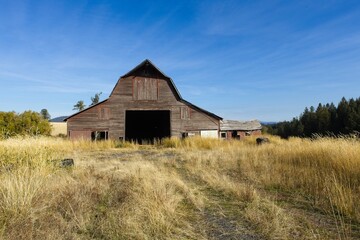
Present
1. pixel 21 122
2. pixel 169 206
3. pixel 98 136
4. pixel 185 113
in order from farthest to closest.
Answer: pixel 21 122 → pixel 185 113 → pixel 98 136 → pixel 169 206

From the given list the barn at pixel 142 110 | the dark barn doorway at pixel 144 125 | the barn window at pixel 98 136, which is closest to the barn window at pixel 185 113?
the barn at pixel 142 110

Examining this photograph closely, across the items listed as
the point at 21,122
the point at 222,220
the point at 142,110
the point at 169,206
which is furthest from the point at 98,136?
the point at 222,220

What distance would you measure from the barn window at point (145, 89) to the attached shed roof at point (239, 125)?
13951 mm

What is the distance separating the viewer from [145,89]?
2736 centimetres

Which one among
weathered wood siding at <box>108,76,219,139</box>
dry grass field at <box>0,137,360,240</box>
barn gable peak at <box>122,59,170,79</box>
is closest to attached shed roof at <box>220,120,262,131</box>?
weathered wood siding at <box>108,76,219,139</box>

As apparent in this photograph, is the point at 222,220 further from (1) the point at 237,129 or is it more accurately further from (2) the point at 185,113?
(1) the point at 237,129

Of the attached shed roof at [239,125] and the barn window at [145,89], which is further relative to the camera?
the attached shed roof at [239,125]

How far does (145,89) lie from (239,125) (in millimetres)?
19147

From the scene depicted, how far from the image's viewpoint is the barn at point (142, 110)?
2642cm

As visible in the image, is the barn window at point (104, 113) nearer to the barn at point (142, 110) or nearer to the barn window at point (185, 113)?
the barn at point (142, 110)

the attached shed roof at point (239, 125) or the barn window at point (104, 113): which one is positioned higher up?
the barn window at point (104, 113)

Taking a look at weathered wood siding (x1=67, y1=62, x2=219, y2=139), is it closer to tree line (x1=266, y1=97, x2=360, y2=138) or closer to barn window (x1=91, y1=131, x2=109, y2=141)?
barn window (x1=91, y1=131, x2=109, y2=141)

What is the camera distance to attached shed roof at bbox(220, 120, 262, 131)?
3872 cm

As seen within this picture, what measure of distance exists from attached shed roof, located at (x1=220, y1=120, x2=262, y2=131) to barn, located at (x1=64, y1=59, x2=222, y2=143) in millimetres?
9354
